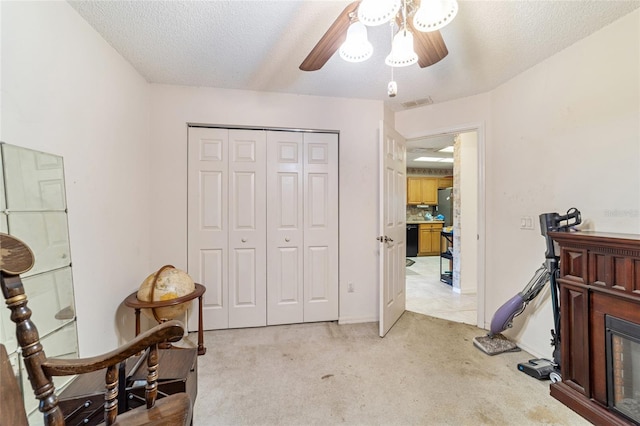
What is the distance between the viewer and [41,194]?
1.34 metres

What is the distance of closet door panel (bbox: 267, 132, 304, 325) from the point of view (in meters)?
2.74

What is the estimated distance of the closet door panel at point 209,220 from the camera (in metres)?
2.59

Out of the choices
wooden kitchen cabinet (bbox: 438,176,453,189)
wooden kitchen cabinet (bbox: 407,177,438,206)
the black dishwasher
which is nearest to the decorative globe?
the black dishwasher

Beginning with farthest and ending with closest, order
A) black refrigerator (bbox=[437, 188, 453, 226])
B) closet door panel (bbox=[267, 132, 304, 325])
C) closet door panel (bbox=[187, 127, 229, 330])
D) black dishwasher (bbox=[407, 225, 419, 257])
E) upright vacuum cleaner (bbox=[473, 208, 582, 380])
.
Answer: black refrigerator (bbox=[437, 188, 453, 226])
black dishwasher (bbox=[407, 225, 419, 257])
closet door panel (bbox=[267, 132, 304, 325])
closet door panel (bbox=[187, 127, 229, 330])
upright vacuum cleaner (bbox=[473, 208, 582, 380])

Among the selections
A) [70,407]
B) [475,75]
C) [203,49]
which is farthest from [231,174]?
[475,75]

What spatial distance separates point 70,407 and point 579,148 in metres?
3.16

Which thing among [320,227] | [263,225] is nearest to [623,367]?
[320,227]

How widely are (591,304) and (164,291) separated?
2.72 m

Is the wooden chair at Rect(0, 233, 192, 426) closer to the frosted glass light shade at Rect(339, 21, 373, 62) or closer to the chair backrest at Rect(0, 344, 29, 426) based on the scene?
the chair backrest at Rect(0, 344, 29, 426)

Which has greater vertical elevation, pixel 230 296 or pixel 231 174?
pixel 231 174

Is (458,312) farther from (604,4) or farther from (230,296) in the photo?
(604,4)

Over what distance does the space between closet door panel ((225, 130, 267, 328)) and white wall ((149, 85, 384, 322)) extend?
0.80 feet

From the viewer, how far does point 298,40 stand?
185 centimetres

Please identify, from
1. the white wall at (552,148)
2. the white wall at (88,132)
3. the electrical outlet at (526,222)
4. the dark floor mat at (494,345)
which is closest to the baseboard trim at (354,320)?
the dark floor mat at (494,345)
